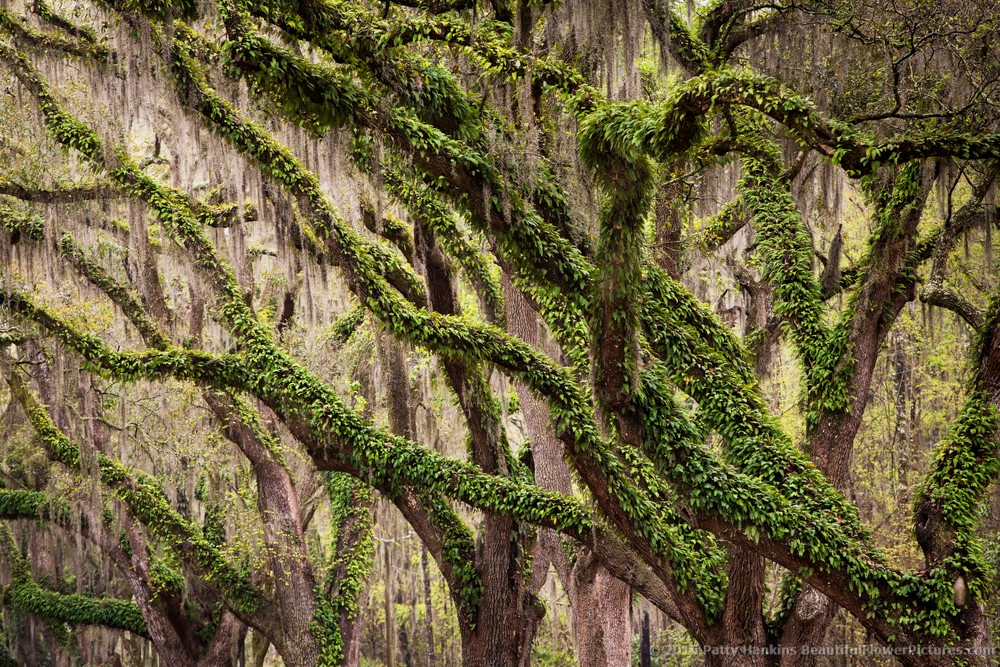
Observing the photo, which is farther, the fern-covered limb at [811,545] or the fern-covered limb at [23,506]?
the fern-covered limb at [23,506]

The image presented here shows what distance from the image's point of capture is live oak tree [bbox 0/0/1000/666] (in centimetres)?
633

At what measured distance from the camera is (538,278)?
22.5 feet

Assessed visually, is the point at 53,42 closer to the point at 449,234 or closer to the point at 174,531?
the point at 449,234

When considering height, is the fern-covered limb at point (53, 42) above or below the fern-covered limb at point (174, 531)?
above

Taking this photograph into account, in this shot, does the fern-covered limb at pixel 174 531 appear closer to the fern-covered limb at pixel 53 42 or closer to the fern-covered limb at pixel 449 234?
the fern-covered limb at pixel 53 42

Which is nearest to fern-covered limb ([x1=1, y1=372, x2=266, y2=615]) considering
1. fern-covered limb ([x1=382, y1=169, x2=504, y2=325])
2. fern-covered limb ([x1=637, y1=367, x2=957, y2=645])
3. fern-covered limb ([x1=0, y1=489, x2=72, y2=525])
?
fern-covered limb ([x1=0, y1=489, x2=72, y2=525])

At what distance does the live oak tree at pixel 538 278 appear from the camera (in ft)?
20.8

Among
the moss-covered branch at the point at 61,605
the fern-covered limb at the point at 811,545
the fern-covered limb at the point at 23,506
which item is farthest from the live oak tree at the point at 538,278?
the moss-covered branch at the point at 61,605

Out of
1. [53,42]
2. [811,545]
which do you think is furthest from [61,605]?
[811,545]

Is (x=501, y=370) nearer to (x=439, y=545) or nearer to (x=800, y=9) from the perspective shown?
(x=439, y=545)

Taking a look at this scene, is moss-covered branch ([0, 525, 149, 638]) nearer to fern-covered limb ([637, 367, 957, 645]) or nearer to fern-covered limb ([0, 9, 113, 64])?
fern-covered limb ([0, 9, 113, 64])

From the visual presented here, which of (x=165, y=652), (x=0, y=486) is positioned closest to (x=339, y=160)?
(x=165, y=652)

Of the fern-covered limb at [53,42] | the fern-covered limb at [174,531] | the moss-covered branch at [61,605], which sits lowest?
the moss-covered branch at [61,605]

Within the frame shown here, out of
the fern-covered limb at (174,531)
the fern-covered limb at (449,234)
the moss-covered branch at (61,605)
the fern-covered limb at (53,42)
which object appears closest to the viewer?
the fern-covered limb at (449,234)
